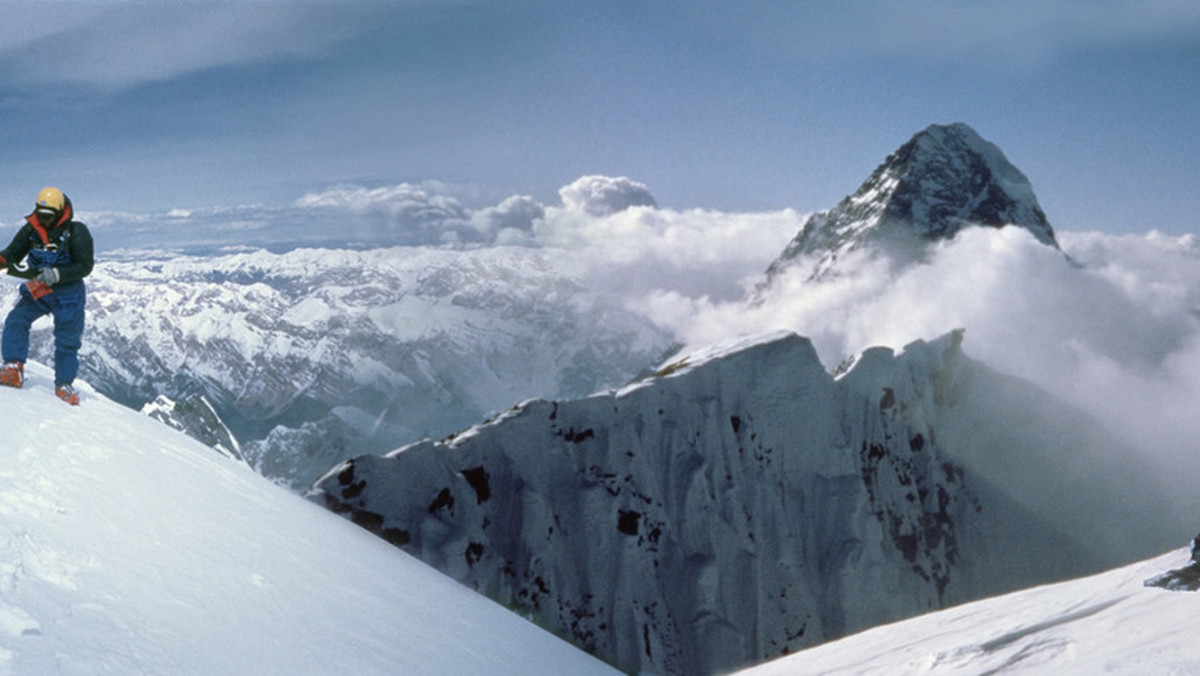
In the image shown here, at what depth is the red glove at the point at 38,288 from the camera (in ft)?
47.8

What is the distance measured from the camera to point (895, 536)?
294ft

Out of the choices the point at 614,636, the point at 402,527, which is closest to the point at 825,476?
the point at 614,636

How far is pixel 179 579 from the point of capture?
8.79 meters

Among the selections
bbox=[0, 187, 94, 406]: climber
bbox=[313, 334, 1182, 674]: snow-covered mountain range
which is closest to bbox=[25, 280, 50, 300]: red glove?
bbox=[0, 187, 94, 406]: climber

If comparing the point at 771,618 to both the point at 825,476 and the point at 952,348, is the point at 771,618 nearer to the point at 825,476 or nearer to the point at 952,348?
the point at 825,476

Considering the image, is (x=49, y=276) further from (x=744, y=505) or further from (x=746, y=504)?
(x=746, y=504)

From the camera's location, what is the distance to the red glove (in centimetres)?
1456

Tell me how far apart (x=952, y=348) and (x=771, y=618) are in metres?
48.6

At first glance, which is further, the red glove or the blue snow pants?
the red glove

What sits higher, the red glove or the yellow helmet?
the yellow helmet

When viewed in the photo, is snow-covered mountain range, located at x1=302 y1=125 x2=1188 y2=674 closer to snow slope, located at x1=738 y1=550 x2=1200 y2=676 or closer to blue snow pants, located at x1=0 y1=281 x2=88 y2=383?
blue snow pants, located at x1=0 y1=281 x2=88 y2=383

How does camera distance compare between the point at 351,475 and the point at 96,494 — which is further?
the point at 351,475

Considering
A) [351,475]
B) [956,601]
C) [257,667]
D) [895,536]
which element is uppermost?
[257,667]

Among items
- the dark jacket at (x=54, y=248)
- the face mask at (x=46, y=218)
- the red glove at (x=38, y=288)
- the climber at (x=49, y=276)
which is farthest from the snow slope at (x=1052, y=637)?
the face mask at (x=46, y=218)
